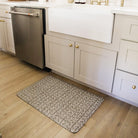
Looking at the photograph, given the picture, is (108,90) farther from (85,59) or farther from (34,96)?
(34,96)

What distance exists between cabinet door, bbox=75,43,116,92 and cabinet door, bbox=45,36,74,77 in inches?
3.6

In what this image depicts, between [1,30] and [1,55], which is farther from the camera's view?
[1,55]

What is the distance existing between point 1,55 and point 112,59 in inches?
84.1

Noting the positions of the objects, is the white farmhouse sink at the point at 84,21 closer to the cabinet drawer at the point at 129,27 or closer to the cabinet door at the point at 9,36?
the cabinet drawer at the point at 129,27

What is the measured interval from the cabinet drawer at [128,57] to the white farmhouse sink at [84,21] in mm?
158

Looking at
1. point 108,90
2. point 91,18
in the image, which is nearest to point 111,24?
point 91,18

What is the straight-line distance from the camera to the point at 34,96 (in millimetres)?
1755

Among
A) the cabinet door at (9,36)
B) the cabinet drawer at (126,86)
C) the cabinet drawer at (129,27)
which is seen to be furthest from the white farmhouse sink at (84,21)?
the cabinet door at (9,36)

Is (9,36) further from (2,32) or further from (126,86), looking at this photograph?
(126,86)

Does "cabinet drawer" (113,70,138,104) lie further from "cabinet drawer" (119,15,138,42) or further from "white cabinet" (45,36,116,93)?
"cabinet drawer" (119,15,138,42)

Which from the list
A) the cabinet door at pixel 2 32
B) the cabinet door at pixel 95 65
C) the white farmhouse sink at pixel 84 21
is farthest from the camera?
the cabinet door at pixel 2 32

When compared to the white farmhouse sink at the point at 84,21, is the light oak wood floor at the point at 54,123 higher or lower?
lower

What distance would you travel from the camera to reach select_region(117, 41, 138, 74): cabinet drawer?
1378 millimetres

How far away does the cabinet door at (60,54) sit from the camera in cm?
184
